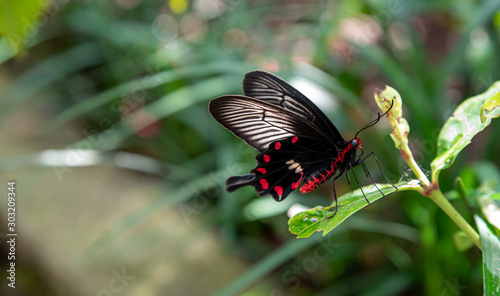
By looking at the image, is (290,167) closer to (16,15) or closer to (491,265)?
(491,265)

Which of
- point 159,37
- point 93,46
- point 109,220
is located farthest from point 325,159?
point 93,46

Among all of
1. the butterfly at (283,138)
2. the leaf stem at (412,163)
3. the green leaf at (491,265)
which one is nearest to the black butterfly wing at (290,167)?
the butterfly at (283,138)

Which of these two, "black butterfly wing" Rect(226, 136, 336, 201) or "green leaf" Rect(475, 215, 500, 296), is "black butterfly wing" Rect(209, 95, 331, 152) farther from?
"green leaf" Rect(475, 215, 500, 296)

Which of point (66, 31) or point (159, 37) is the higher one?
point (66, 31)

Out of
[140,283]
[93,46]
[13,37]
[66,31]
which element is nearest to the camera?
[13,37]

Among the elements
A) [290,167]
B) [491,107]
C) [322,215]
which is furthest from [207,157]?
[491,107]

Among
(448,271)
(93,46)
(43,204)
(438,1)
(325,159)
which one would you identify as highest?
(93,46)

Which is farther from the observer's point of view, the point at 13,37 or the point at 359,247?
the point at 359,247

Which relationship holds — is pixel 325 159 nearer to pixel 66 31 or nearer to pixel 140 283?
pixel 140 283
